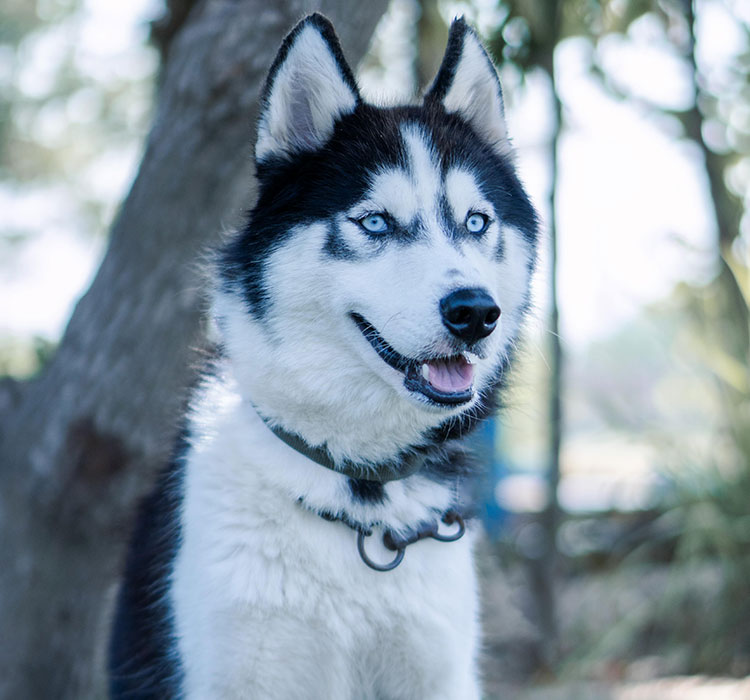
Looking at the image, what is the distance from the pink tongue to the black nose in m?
0.14

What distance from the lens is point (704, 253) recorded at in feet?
20.2

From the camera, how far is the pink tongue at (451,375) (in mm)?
1888

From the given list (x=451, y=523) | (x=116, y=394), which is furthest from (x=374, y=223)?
(x=116, y=394)

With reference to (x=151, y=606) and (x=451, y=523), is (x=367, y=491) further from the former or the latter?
(x=151, y=606)

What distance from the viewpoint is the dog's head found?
1.88 metres

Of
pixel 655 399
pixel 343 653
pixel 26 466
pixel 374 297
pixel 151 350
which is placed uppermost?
pixel 374 297

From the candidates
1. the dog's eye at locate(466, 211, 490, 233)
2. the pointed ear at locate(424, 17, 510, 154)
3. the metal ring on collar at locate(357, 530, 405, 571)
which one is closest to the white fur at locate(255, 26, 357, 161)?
the pointed ear at locate(424, 17, 510, 154)

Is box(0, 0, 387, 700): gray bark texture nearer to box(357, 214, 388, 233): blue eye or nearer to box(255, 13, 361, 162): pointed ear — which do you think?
box(255, 13, 361, 162): pointed ear

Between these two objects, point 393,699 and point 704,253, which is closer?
point 393,699

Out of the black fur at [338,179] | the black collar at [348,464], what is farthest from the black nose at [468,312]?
the black collar at [348,464]

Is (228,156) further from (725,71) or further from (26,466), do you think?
(725,71)

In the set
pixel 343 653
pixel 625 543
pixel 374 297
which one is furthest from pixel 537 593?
pixel 374 297

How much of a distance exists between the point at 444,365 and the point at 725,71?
235 inches

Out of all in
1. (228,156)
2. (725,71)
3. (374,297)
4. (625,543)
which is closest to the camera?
(374,297)
